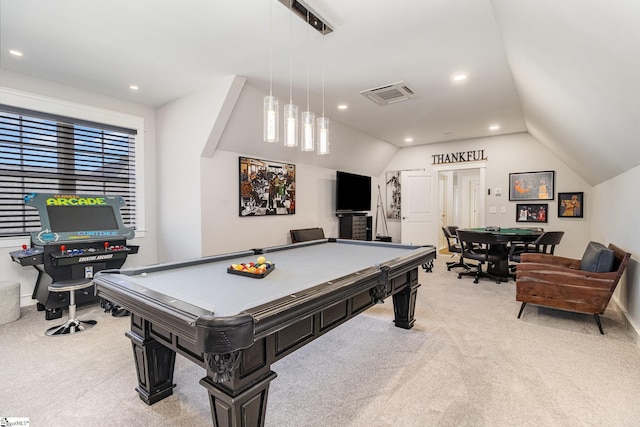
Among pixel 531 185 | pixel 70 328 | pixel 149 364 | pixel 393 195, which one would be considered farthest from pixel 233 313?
pixel 393 195

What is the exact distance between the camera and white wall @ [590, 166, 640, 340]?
2.93m

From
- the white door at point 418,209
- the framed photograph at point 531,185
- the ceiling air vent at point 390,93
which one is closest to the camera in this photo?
Answer: the ceiling air vent at point 390,93

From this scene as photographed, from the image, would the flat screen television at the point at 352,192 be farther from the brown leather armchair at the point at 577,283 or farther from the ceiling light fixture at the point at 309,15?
the ceiling light fixture at the point at 309,15

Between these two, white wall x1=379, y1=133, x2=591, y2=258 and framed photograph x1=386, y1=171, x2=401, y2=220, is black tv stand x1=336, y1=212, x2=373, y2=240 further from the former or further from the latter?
white wall x1=379, y1=133, x2=591, y2=258

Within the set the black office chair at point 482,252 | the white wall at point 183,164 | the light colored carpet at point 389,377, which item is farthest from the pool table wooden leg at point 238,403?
the black office chair at point 482,252

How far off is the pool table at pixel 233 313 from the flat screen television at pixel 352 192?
3.82m

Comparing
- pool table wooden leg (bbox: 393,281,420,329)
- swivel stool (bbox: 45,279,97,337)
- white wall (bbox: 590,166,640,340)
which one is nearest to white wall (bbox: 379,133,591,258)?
white wall (bbox: 590,166,640,340)

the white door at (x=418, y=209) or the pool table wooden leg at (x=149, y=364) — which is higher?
the white door at (x=418, y=209)

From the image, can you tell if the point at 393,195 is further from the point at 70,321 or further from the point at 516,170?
the point at 70,321

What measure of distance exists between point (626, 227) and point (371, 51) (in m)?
3.42

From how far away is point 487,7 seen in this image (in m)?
2.37

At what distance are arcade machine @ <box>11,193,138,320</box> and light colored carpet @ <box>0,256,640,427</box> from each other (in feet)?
1.23

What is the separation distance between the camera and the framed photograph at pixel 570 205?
19.4 feet

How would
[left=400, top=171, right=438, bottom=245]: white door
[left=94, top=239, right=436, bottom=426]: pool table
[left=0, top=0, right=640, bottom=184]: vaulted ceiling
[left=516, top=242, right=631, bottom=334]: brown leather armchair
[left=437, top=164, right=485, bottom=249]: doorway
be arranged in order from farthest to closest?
1. [left=437, top=164, right=485, bottom=249]: doorway
2. [left=400, top=171, right=438, bottom=245]: white door
3. [left=516, top=242, right=631, bottom=334]: brown leather armchair
4. [left=0, top=0, right=640, bottom=184]: vaulted ceiling
5. [left=94, top=239, right=436, bottom=426]: pool table
